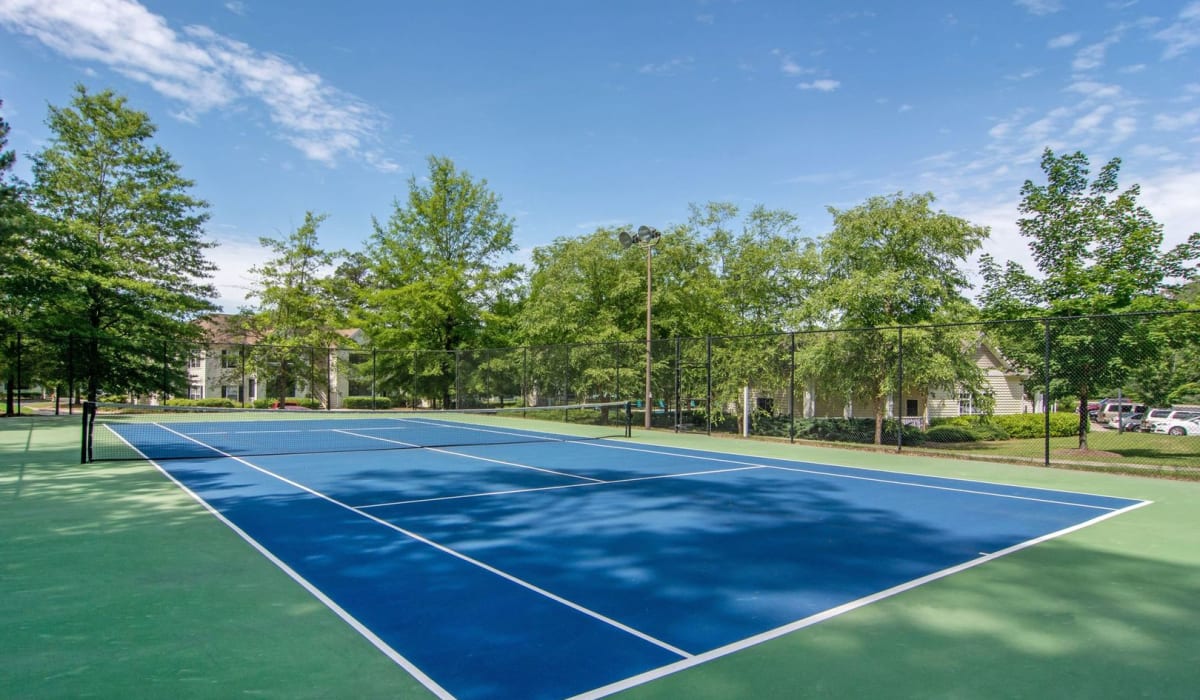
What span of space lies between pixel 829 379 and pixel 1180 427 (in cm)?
1941

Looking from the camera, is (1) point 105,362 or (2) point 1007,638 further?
(1) point 105,362

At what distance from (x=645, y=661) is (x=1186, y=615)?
11.9 ft

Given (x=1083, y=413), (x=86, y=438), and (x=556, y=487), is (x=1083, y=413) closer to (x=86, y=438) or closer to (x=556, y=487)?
(x=556, y=487)

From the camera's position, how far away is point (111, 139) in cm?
2652

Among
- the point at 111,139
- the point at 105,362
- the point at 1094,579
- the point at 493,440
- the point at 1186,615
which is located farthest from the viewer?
the point at 111,139

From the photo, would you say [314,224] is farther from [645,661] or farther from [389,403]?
[645,661]

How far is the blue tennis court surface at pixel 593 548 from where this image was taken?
3.54 metres

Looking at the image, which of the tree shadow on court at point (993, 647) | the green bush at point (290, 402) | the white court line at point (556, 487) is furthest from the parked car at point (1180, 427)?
the green bush at point (290, 402)

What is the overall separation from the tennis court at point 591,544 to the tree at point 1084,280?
21.6ft

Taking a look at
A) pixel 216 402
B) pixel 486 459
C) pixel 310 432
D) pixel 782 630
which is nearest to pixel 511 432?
pixel 310 432

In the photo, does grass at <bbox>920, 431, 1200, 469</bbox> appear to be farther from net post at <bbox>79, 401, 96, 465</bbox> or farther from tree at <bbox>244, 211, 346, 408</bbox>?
tree at <bbox>244, 211, 346, 408</bbox>

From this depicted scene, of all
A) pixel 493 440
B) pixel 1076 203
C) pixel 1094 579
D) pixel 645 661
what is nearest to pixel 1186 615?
pixel 1094 579

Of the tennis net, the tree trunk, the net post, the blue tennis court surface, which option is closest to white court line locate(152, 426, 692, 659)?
the blue tennis court surface

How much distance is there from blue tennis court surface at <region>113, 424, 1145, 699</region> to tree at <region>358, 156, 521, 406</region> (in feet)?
68.8
